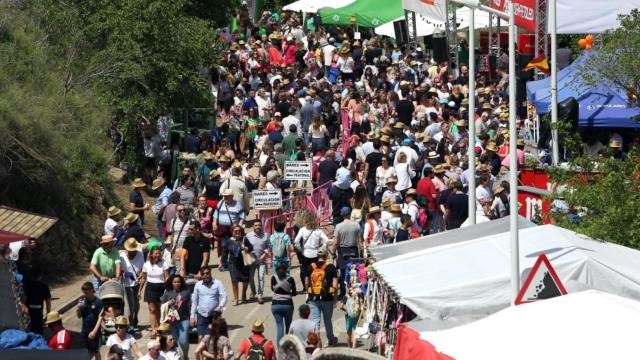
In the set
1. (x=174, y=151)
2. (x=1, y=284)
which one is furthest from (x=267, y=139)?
(x=1, y=284)

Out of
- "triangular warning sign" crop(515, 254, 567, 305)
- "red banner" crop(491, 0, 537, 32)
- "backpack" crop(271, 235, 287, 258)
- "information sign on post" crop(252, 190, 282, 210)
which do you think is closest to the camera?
"triangular warning sign" crop(515, 254, 567, 305)

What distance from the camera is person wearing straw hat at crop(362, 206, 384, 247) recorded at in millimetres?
21453

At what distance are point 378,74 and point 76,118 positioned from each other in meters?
14.5

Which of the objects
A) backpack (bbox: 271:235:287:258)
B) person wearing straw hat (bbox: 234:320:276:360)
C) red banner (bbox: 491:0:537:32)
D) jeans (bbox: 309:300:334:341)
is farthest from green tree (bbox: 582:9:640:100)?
person wearing straw hat (bbox: 234:320:276:360)

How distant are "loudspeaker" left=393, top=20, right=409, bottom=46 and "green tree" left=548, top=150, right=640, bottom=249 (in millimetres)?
24447

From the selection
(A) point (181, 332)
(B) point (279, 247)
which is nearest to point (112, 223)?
(B) point (279, 247)

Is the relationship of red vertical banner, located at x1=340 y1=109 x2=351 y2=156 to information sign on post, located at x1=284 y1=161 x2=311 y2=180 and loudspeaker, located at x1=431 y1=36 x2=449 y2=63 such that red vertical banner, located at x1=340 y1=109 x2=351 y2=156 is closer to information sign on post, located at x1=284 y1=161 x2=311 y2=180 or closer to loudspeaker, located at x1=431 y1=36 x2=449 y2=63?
loudspeaker, located at x1=431 y1=36 x2=449 y2=63

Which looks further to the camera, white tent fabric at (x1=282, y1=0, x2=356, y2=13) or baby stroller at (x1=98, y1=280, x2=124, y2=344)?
white tent fabric at (x1=282, y1=0, x2=356, y2=13)

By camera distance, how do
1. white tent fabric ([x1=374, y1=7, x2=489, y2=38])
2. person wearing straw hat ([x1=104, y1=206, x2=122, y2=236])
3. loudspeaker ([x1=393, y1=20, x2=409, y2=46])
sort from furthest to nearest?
1. white tent fabric ([x1=374, y1=7, x2=489, y2=38])
2. loudspeaker ([x1=393, y1=20, x2=409, y2=46])
3. person wearing straw hat ([x1=104, y1=206, x2=122, y2=236])

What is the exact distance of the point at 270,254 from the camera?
22.5 m

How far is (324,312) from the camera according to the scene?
19.3 meters

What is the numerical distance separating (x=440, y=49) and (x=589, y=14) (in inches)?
161

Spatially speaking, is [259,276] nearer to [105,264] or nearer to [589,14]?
[105,264]

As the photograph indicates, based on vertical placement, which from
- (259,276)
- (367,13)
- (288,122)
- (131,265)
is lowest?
(259,276)
